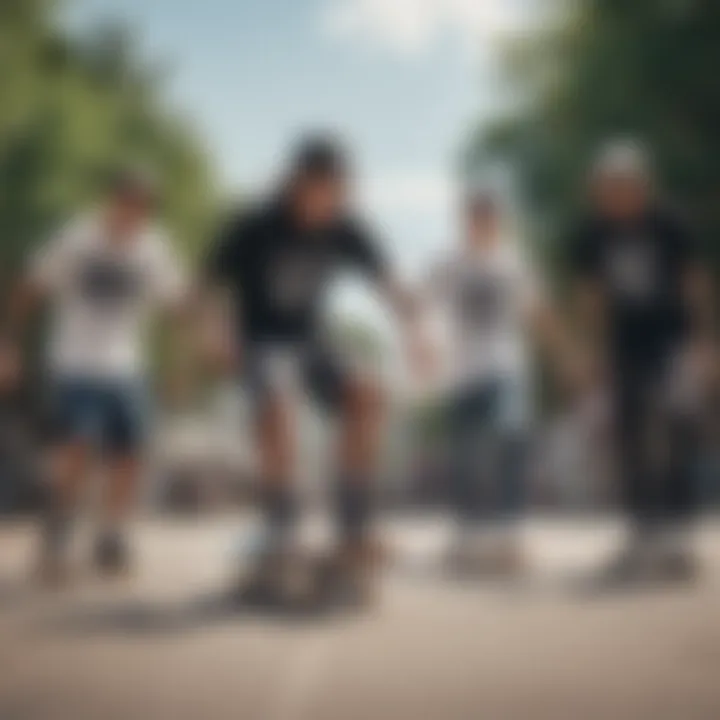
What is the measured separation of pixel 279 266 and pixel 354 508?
399mm

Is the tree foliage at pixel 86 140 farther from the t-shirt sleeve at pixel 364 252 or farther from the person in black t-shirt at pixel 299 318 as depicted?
the t-shirt sleeve at pixel 364 252

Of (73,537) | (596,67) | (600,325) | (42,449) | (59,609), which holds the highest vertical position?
(596,67)

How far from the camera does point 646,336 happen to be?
206 cm

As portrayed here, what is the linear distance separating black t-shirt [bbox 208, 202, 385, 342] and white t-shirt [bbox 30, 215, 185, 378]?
0.29 ft

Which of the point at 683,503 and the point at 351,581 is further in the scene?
the point at 683,503

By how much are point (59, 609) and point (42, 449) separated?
0.84 ft

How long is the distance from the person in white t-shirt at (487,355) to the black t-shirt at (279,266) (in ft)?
0.53

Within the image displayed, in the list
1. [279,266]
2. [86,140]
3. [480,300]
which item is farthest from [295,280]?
[86,140]

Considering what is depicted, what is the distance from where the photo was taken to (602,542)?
2006 mm

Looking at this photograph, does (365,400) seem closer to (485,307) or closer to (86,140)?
(485,307)

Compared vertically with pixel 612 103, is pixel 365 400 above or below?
below

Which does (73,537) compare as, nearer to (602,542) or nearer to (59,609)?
(59,609)

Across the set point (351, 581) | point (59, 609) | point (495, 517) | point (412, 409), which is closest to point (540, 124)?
point (412, 409)

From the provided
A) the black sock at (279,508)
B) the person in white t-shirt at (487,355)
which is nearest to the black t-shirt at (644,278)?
the person in white t-shirt at (487,355)
